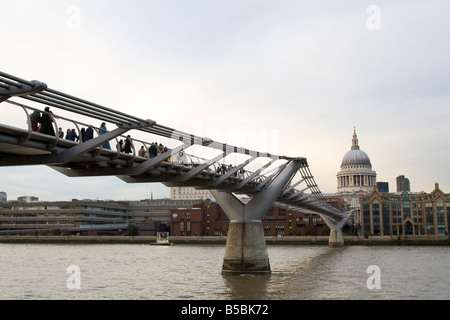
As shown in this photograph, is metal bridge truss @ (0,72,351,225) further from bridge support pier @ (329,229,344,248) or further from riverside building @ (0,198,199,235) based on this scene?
riverside building @ (0,198,199,235)

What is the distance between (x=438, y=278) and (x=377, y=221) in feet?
284

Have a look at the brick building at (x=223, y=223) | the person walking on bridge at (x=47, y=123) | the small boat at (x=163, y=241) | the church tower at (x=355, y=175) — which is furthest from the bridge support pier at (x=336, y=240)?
the church tower at (x=355, y=175)

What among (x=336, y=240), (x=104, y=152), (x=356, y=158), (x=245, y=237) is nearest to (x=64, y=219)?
(x=336, y=240)

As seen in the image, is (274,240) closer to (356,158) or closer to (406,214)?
(406,214)

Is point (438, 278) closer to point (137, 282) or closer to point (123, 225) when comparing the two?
point (137, 282)

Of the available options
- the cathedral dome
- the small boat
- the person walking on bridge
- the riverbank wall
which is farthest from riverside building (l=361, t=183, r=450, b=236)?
the person walking on bridge

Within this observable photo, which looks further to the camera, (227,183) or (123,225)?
(123,225)

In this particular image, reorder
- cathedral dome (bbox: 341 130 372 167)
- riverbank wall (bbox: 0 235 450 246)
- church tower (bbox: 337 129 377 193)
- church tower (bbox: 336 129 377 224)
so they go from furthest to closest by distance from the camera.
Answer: cathedral dome (bbox: 341 130 372 167), church tower (bbox: 337 129 377 193), church tower (bbox: 336 129 377 224), riverbank wall (bbox: 0 235 450 246)

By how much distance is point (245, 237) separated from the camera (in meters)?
30.4

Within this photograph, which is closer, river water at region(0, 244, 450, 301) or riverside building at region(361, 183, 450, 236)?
river water at region(0, 244, 450, 301)

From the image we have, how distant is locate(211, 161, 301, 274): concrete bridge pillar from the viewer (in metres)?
30.0
